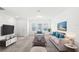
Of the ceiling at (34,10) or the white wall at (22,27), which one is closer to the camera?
the ceiling at (34,10)

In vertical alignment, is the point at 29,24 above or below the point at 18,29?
above

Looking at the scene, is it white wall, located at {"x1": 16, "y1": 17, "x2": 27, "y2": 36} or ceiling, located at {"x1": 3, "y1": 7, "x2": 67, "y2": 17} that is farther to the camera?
white wall, located at {"x1": 16, "y1": 17, "x2": 27, "y2": 36}

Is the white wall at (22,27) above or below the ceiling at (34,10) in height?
below

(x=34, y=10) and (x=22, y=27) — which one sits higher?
(x=34, y=10)

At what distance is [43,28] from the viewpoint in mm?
7418

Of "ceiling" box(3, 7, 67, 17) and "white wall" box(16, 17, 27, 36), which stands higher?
"ceiling" box(3, 7, 67, 17)

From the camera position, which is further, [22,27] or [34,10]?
[22,27]
